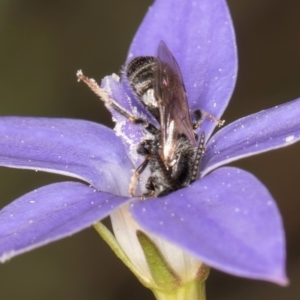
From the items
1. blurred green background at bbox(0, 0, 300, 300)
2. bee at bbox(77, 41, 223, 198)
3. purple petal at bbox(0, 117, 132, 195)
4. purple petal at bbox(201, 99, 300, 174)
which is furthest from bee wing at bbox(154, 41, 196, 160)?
blurred green background at bbox(0, 0, 300, 300)

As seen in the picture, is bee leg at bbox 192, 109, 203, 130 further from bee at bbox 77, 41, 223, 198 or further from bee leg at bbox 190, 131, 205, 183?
bee leg at bbox 190, 131, 205, 183

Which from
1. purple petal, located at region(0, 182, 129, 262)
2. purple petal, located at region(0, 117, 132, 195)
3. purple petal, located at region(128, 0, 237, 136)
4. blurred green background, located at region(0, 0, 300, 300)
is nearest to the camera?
purple petal, located at region(0, 182, 129, 262)

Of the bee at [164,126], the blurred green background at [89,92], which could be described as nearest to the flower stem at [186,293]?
the bee at [164,126]

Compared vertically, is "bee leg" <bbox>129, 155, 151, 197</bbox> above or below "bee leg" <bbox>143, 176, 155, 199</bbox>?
above

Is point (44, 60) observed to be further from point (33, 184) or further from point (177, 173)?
point (177, 173)

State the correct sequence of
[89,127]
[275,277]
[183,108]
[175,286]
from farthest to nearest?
[89,127] < [175,286] < [183,108] < [275,277]

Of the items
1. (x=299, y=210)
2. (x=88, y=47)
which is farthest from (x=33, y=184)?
(x=299, y=210)
